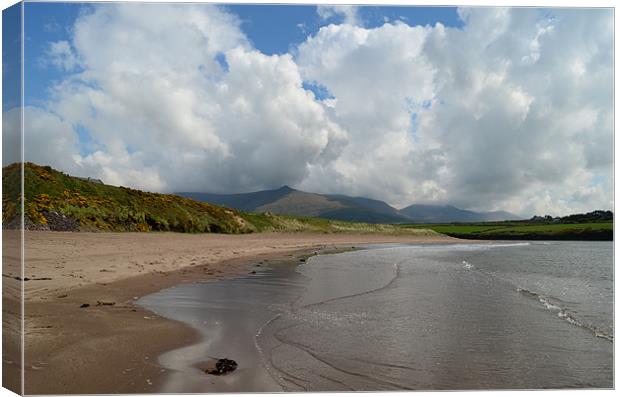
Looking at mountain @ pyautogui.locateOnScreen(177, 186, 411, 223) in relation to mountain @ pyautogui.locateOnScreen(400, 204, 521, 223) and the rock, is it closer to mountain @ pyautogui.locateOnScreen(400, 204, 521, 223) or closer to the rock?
mountain @ pyautogui.locateOnScreen(400, 204, 521, 223)

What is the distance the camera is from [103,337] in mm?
6418

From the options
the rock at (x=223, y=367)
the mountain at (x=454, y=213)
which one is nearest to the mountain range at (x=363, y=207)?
the mountain at (x=454, y=213)

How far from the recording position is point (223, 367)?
545cm

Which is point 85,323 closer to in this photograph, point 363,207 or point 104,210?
point 363,207

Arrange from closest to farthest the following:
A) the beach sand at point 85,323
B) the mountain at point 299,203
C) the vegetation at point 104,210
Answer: the beach sand at point 85,323 → the vegetation at point 104,210 → the mountain at point 299,203

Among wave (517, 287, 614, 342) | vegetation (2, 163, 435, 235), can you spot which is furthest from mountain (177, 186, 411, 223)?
wave (517, 287, 614, 342)

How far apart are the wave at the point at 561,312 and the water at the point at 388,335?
3 centimetres

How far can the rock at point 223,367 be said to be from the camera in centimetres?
537

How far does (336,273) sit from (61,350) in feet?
39.9

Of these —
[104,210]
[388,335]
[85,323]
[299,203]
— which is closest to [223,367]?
[85,323]

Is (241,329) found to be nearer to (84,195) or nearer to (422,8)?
(422,8)

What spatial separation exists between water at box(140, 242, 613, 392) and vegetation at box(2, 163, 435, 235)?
11.3 ft

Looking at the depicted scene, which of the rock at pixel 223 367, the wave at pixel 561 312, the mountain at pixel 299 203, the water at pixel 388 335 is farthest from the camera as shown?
the mountain at pixel 299 203

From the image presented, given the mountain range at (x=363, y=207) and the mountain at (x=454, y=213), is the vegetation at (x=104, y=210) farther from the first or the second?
the mountain at (x=454, y=213)
